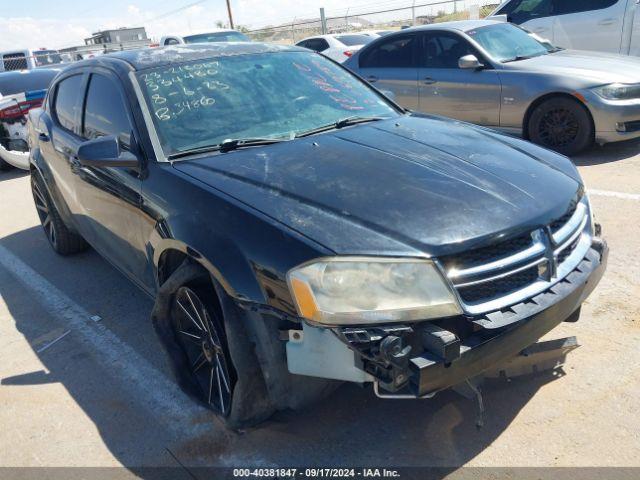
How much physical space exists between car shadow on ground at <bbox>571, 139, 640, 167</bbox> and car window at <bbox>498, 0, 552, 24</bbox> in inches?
137

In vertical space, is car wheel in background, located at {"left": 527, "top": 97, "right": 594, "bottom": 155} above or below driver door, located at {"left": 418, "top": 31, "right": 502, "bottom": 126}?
below

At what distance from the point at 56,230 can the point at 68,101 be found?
1282mm

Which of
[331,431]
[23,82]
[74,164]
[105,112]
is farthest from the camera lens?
[23,82]

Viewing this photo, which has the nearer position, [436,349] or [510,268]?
[436,349]

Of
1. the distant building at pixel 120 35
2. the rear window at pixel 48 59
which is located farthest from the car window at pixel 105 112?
the distant building at pixel 120 35

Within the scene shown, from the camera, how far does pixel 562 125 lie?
6312mm

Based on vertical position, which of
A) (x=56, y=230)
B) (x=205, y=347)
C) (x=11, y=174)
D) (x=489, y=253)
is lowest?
(x=11, y=174)

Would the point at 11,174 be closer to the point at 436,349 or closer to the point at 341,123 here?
the point at 341,123

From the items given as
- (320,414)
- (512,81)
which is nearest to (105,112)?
(320,414)

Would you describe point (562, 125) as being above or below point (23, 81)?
below

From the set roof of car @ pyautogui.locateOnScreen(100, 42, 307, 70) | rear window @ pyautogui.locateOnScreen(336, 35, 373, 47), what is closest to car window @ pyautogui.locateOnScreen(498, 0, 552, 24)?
rear window @ pyautogui.locateOnScreen(336, 35, 373, 47)

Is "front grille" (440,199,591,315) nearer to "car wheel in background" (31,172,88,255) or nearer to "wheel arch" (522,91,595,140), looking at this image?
"car wheel in background" (31,172,88,255)

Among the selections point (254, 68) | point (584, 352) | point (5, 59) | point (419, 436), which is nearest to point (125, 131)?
point (254, 68)

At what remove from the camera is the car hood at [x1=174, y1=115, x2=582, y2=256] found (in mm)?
2133
